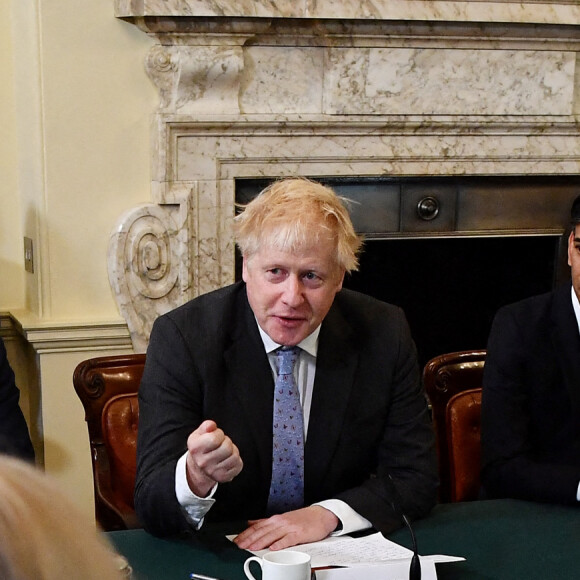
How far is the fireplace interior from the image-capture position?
150 inches

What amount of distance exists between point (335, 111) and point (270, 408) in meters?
1.71

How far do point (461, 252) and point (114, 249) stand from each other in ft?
4.76

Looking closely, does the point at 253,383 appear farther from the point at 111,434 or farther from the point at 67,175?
the point at 67,175

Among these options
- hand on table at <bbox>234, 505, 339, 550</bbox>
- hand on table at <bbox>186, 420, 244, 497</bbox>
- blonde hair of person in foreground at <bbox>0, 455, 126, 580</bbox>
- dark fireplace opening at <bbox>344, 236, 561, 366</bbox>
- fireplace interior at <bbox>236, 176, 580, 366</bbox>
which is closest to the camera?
blonde hair of person in foreground at <bbox>0, 455, 126, 580</bbox>

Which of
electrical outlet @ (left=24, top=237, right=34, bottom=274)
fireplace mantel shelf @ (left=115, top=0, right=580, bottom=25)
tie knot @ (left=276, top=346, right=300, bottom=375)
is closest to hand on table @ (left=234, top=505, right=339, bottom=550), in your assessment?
tie knot @ (left=276, top=346, right=300, bottom=375)

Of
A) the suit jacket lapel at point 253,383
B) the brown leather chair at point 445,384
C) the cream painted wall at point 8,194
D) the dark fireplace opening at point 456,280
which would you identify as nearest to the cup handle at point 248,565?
the suit jacket lapel at point 253,383

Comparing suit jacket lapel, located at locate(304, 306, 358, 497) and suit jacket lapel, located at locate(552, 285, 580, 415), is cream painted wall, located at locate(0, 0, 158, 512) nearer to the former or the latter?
suit jacket lapel, located at locate(304, 306, 358, 497)

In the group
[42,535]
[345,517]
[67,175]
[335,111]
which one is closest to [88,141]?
[67,175]

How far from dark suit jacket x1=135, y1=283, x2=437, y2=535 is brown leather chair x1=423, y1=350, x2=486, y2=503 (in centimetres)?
28

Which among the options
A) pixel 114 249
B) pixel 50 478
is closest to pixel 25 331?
pixel 114 249

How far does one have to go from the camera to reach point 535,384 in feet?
7.88

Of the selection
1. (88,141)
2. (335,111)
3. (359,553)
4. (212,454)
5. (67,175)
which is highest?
(335,111)

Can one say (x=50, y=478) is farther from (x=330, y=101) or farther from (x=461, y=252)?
(x=461, y=252)

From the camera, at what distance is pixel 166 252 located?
137 inches
